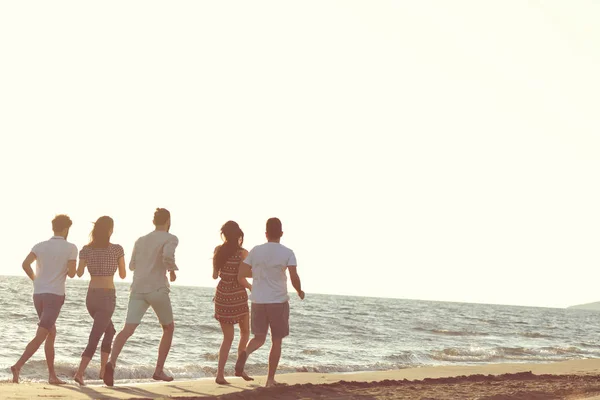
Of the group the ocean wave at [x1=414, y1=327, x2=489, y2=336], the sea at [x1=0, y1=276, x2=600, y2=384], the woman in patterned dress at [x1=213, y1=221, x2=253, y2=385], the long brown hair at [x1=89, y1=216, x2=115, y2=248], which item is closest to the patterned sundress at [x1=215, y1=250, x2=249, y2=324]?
the woman in patterned dress at [x1=213, y1=221, x2=253, y2=385]

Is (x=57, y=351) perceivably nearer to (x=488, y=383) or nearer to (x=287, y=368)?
(x=287, y=368)

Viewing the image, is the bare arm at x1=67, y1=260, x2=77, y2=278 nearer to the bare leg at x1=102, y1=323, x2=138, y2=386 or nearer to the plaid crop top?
the plaid crop top

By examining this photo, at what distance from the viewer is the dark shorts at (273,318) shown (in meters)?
9.31

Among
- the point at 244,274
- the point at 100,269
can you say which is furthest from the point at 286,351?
the point at 100,269

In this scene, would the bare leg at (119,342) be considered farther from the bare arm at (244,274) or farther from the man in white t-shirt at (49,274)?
the bare arm at (244,274)

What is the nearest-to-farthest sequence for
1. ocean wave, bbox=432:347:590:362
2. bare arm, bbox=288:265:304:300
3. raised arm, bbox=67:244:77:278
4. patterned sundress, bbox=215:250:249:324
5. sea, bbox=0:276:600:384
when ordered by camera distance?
bare arm, bbox=288:265:304:300
raised arm, bbox=67:244:77:278
patterned sundress, bbox=215:250:249:324
sea, bbox=0:276:600:384
ocean wave, bbox=432:347:590:362

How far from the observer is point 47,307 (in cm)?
933

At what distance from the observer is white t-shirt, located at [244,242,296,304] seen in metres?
9.28

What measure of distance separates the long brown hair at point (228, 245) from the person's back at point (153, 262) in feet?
1.97

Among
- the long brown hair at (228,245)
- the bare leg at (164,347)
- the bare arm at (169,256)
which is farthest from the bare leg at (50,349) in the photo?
the long brown hair at (228,245)

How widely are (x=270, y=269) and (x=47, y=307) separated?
256cm

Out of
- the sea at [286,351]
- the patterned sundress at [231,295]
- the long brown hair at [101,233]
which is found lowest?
the sea at [286,351]

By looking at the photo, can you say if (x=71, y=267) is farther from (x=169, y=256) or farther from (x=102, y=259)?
(x=169, y=256)

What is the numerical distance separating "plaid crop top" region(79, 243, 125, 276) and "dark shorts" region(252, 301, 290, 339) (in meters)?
1.70
